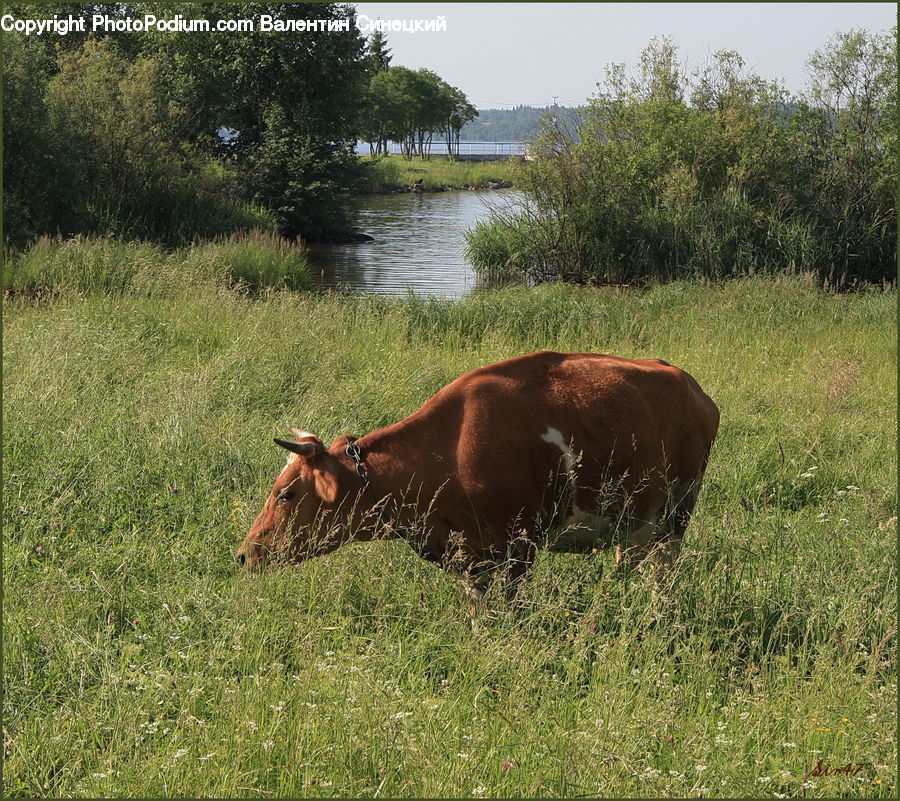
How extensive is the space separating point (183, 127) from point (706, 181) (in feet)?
66.0

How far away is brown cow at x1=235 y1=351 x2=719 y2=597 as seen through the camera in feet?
16.7

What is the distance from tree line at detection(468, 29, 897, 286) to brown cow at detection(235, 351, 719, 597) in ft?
54.2

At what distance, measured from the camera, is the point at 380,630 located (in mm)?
4680

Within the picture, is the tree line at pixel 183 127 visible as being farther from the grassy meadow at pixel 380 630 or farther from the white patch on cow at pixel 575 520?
the white patch on cow at pixel 575 520

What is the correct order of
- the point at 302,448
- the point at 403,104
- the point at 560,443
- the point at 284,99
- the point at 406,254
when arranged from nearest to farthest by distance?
the point at 302,448 < the point at 560,443 < the point at 406,254 < the point at 284,99 < the point at 403,104

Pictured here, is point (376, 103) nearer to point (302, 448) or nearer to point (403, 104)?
point (403, 104)

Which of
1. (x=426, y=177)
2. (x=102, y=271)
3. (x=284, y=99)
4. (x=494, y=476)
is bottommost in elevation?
(x=494, y=476)

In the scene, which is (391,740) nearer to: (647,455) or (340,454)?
(340,454)

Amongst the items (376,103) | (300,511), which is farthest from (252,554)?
(376,103)

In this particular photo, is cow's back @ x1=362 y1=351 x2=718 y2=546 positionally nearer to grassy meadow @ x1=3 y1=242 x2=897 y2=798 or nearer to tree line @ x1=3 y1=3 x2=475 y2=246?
grassy meadow @ x1=3 y1=242 x2=897 y2=798

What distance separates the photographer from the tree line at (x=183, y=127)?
22.6 metres

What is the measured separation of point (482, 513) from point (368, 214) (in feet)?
147

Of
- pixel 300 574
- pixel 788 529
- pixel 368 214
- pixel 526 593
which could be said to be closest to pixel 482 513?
pixel 526 593

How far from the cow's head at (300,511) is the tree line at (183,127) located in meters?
16.9
